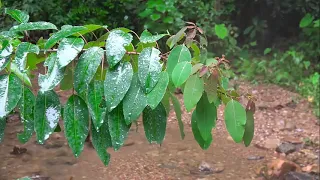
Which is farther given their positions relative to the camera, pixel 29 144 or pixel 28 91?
pixel 29 144

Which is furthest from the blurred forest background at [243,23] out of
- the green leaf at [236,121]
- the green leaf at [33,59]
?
the green leaf at [236,121]

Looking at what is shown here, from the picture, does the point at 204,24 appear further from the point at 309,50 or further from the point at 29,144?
the point at 29,144

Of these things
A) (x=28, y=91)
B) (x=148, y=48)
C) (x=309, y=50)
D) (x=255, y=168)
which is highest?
(x=148, y=48)

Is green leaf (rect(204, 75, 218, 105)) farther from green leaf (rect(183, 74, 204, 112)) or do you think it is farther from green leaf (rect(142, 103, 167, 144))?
green leaf (rect(142, 103, 167, 144))

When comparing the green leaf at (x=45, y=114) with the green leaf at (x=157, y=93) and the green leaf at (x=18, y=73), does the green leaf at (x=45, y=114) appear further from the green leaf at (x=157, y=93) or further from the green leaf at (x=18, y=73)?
the green leaf at (x=157, y=93)

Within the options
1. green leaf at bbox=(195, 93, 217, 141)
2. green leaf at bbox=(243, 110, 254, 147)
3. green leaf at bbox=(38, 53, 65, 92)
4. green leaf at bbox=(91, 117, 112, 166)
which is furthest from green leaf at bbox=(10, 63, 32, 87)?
green leaf at bbox=(243, 110, 254, 147)

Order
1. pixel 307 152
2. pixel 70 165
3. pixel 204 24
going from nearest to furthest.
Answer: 1. pixel 70 165
2. pixel 307 152
3. pixel 204 24

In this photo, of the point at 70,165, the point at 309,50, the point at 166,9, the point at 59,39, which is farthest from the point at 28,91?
the point at 309,50
